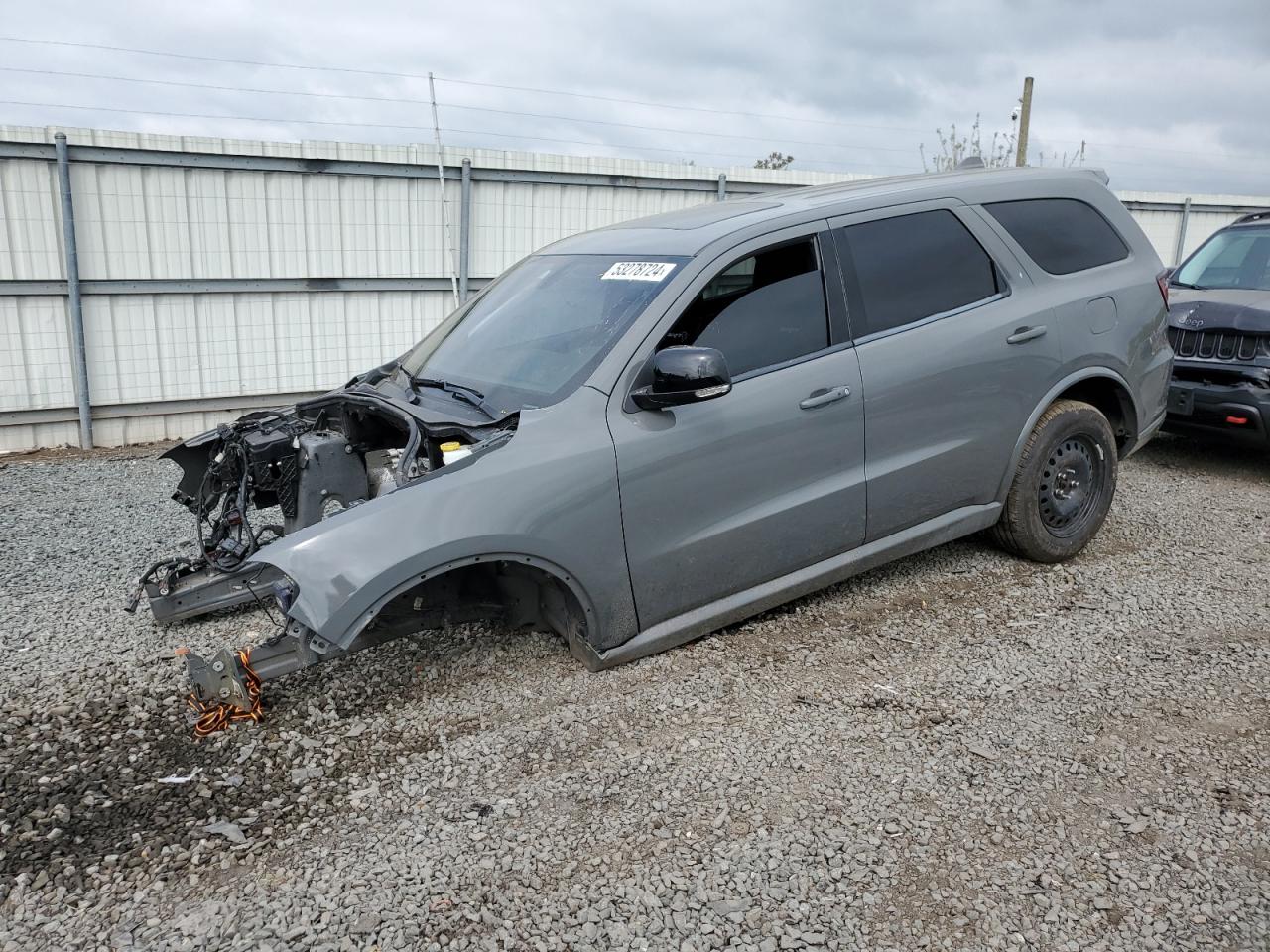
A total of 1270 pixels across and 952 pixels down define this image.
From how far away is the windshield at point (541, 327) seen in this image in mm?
3959

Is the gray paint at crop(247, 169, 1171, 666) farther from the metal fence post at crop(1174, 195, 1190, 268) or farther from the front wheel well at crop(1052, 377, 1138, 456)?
the metal fence post at crop(1174, 195, 1190, 268)

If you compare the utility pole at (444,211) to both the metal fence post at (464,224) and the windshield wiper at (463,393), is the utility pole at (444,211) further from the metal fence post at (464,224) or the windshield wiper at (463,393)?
the windshield wiper at (463,393)

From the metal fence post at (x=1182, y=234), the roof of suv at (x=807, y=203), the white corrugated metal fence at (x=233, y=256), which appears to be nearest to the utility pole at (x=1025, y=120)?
the metal fence post at (x=1182, y=234)

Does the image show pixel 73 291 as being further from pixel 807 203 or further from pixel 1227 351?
pixel 1227 351

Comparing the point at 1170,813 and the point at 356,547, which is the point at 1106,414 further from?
the point at 356,547

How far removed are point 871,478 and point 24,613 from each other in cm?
421

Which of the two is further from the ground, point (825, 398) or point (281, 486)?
point (825, 398)

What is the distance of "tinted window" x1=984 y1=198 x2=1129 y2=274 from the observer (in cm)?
487

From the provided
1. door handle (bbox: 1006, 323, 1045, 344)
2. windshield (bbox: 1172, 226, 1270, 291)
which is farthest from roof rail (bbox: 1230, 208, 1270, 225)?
door handle (bbox: 1006, 323, 1045, 344)

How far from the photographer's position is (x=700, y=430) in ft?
12.6

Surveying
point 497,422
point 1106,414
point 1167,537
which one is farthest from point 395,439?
point 1167,537

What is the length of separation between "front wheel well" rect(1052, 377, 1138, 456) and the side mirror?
2.33 metres

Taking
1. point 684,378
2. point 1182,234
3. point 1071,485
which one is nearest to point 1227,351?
point 1071,485

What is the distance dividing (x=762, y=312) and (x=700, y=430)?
0.65 meters
